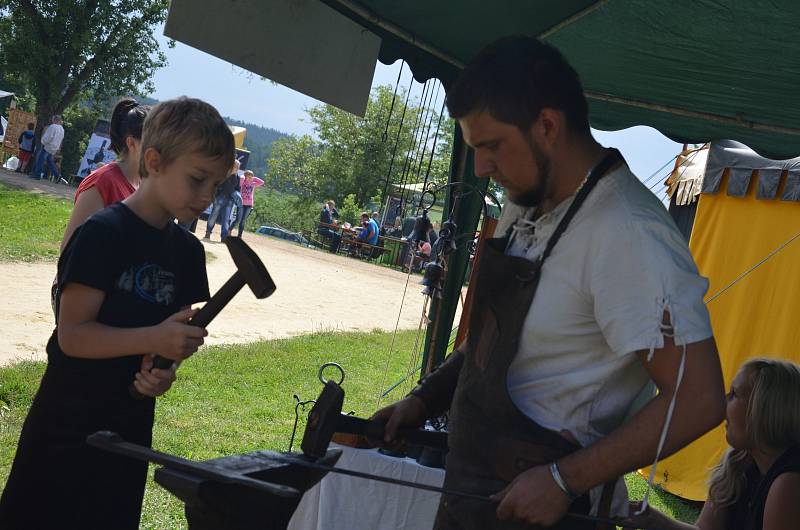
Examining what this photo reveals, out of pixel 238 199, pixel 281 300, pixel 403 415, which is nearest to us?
pixel 403 415

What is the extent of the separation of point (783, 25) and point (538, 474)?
1.96m

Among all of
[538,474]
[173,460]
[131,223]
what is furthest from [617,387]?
[131,223]

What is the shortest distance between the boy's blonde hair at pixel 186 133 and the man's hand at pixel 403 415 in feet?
2.52

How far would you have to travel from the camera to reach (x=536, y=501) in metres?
1.50

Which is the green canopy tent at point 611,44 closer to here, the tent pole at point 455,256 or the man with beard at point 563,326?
the tent pole at point 455,256

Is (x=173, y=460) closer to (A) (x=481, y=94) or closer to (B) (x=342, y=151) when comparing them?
(A) (x=481, y=94)

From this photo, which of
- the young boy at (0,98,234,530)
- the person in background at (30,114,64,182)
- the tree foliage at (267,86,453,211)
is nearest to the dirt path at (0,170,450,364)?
the person in background at (30,114,64,182)

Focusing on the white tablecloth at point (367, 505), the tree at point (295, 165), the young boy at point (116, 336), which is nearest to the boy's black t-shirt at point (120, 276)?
the young boy at point (116, 336)

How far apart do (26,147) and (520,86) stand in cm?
2027

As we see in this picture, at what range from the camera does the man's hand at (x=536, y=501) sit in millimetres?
1496

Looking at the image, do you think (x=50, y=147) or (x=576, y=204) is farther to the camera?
(x=50, y=147)

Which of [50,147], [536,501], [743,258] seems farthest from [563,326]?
[50,147]

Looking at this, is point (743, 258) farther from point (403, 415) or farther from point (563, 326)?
point (563, 326)

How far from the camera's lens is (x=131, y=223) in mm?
1878
